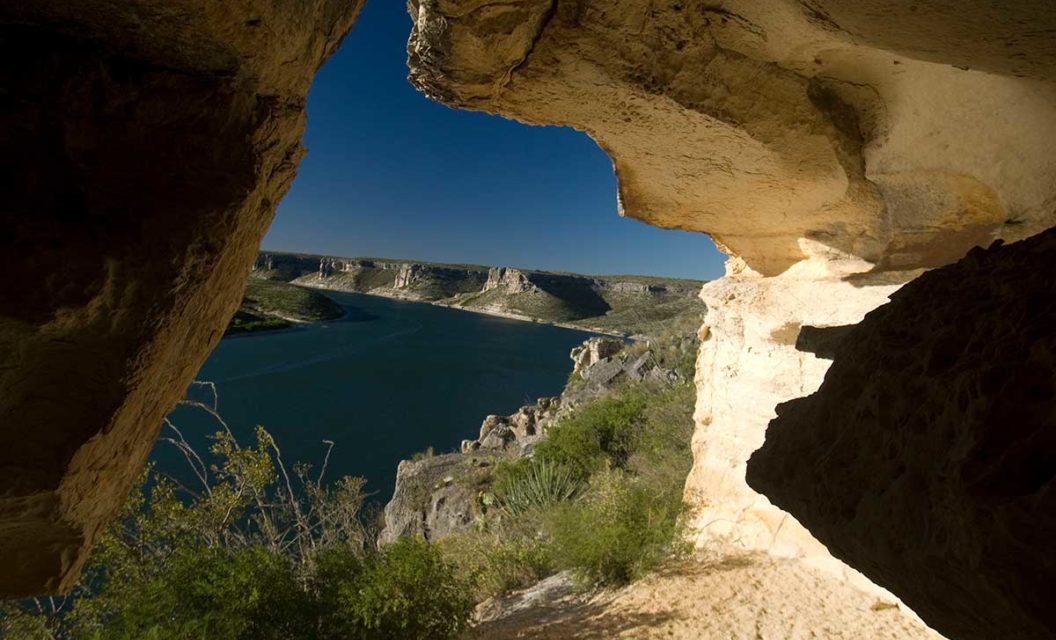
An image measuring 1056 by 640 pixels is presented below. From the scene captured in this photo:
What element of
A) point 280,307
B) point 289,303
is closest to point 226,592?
point 280,307

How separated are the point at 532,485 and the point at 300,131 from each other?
8.85 meters

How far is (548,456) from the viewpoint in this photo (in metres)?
12.4

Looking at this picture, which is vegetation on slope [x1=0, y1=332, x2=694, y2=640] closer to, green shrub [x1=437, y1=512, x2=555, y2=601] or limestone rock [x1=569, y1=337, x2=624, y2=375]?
green shrub [x1=437, y1=512, x2=555, y2=601]

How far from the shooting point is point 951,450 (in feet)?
3.69

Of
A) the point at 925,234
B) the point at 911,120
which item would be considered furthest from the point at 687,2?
the point at 925,234

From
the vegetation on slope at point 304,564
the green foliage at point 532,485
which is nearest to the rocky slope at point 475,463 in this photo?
the green foliage at point 532,485

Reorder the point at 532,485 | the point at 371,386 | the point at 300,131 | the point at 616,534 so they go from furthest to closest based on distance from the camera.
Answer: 1. the point at 371,386
2. the point at 532,485
3. the point at 616,534
4. the point at 300,131

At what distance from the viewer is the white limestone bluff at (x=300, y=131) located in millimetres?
1429

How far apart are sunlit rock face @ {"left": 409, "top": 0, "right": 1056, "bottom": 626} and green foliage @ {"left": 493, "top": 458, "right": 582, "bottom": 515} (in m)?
4.93

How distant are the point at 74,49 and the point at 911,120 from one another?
14.3ft

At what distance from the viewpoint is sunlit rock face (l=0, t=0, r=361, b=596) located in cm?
141

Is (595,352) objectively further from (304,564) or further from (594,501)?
(304,564)

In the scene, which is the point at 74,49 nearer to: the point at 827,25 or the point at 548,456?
the point at 827,25

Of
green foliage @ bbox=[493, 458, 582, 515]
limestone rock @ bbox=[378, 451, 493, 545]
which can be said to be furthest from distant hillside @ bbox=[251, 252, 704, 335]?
green foliage @ bbox=[493, 458, 582, 515]
